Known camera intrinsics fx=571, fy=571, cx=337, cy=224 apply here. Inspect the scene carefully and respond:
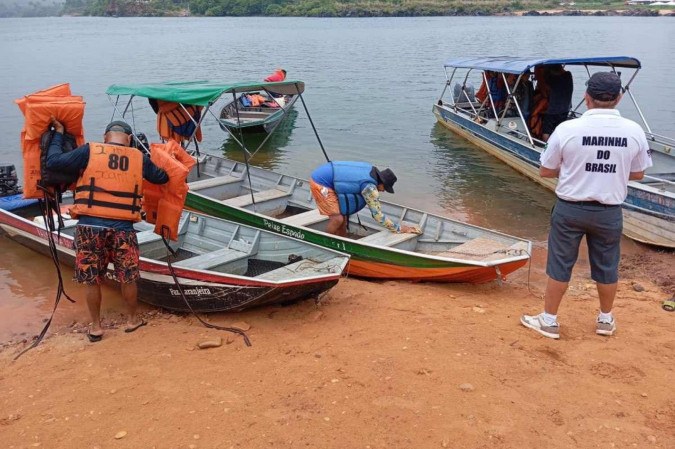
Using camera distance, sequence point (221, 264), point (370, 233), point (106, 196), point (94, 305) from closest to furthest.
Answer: point (106, 196), point (94, 305), point (221, 264), point (370, 233)

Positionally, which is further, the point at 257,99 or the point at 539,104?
the point at 257,99

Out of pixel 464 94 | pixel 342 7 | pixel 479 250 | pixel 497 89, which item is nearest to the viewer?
pixel 479 250

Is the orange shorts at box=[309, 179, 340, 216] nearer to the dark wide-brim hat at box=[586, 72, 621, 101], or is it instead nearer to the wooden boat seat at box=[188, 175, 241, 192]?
the wooden boat seat at box=[188, 175, 241, 192]

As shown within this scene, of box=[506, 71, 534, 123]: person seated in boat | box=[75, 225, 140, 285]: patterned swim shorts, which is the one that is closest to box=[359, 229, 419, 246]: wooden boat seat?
box=[75, 225, 140, 285]: patterned swim shorts

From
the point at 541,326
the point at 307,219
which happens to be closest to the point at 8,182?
the point at 307,219

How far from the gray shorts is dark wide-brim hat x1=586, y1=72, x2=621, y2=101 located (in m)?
0.79

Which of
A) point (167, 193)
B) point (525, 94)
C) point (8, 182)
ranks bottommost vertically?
point (8, 182)

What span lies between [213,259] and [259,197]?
270 cm

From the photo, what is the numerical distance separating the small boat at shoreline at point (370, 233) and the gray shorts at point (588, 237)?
1451 mm

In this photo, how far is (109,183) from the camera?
5.02 meters

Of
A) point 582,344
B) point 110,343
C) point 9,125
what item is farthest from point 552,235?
point 9,125

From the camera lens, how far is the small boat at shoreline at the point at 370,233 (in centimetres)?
635

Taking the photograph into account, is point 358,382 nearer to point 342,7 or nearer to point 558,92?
point 558,92

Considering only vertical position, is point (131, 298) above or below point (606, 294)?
below
